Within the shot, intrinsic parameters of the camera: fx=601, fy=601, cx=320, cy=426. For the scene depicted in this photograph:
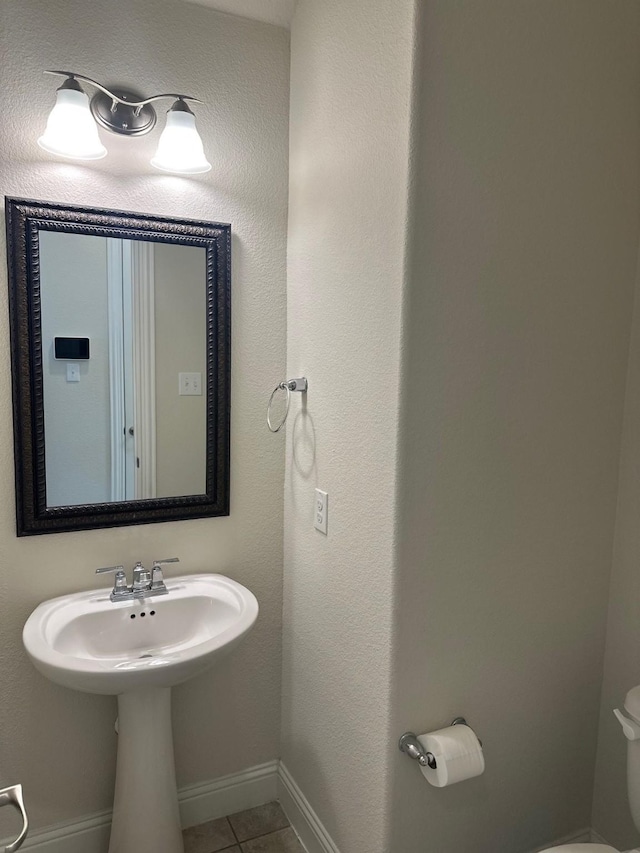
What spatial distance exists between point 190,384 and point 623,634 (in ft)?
4.75

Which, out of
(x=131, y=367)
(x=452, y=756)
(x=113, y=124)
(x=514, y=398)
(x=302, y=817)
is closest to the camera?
(x=452, y=756)

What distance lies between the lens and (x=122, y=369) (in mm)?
1757

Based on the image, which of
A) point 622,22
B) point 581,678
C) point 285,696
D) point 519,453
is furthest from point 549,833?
point 622,22

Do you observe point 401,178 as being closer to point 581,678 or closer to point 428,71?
point 428,71

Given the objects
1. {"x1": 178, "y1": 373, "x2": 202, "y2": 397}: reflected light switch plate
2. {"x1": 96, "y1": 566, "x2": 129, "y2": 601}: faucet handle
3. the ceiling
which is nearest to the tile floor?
{"x1": 96, "y1": 566, "x2": 129, "y2": 601}: faucet handle

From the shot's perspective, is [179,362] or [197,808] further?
[197,808]

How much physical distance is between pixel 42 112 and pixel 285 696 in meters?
1.92

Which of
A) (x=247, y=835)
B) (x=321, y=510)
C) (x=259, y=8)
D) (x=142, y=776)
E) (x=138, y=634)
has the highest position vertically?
(x=259, y=8)

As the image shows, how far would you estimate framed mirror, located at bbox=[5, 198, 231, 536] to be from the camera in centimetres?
164

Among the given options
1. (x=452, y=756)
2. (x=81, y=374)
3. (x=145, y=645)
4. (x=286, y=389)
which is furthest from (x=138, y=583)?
(x=452, y=756)

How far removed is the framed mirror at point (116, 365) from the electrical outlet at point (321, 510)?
1.12ft

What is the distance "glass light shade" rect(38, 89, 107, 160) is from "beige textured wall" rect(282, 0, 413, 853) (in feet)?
2.01

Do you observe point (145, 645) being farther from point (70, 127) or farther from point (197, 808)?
point (70, 127)

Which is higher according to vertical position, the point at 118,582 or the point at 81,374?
the point at 81,374
